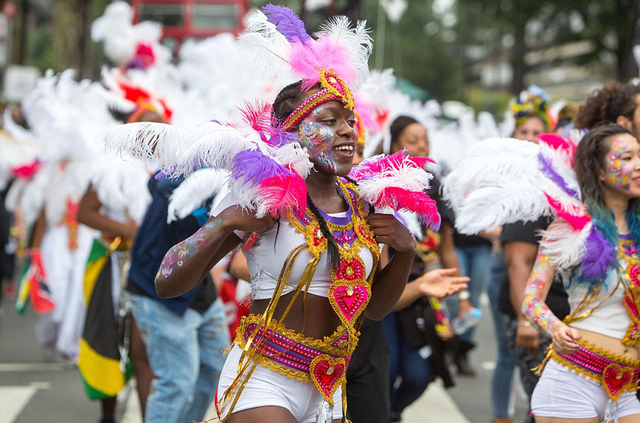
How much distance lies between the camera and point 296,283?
322 cm

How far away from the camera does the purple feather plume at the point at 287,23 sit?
3463mm

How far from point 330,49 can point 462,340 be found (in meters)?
5.14

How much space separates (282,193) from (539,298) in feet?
5.23

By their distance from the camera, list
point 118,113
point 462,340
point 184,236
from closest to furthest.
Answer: point 184,236
point 118,113
point 462,340

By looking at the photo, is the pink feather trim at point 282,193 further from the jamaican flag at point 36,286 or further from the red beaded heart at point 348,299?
the jamaican flag at point 36,286

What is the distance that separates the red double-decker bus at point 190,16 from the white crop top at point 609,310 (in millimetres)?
17505

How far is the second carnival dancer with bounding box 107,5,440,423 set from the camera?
3.04 meters

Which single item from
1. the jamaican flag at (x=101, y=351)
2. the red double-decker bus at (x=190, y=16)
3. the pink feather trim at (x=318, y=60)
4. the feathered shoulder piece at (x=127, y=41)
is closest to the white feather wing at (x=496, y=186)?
the pink feather trim at (x=318, y=60)

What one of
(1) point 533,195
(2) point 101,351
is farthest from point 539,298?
(2) point 101,351

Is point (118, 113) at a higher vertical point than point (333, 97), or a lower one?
lower

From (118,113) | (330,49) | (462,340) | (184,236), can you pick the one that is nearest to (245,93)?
(118,113)

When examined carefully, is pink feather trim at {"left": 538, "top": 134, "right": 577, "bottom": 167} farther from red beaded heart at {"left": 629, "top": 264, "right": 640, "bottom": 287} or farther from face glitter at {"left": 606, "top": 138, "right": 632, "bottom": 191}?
red beaded heart at {"left": 629, "top": 264, "right": 640, "bottom": 287}

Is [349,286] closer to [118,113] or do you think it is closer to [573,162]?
[573,162]

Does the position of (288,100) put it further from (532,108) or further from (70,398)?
(70,398)
